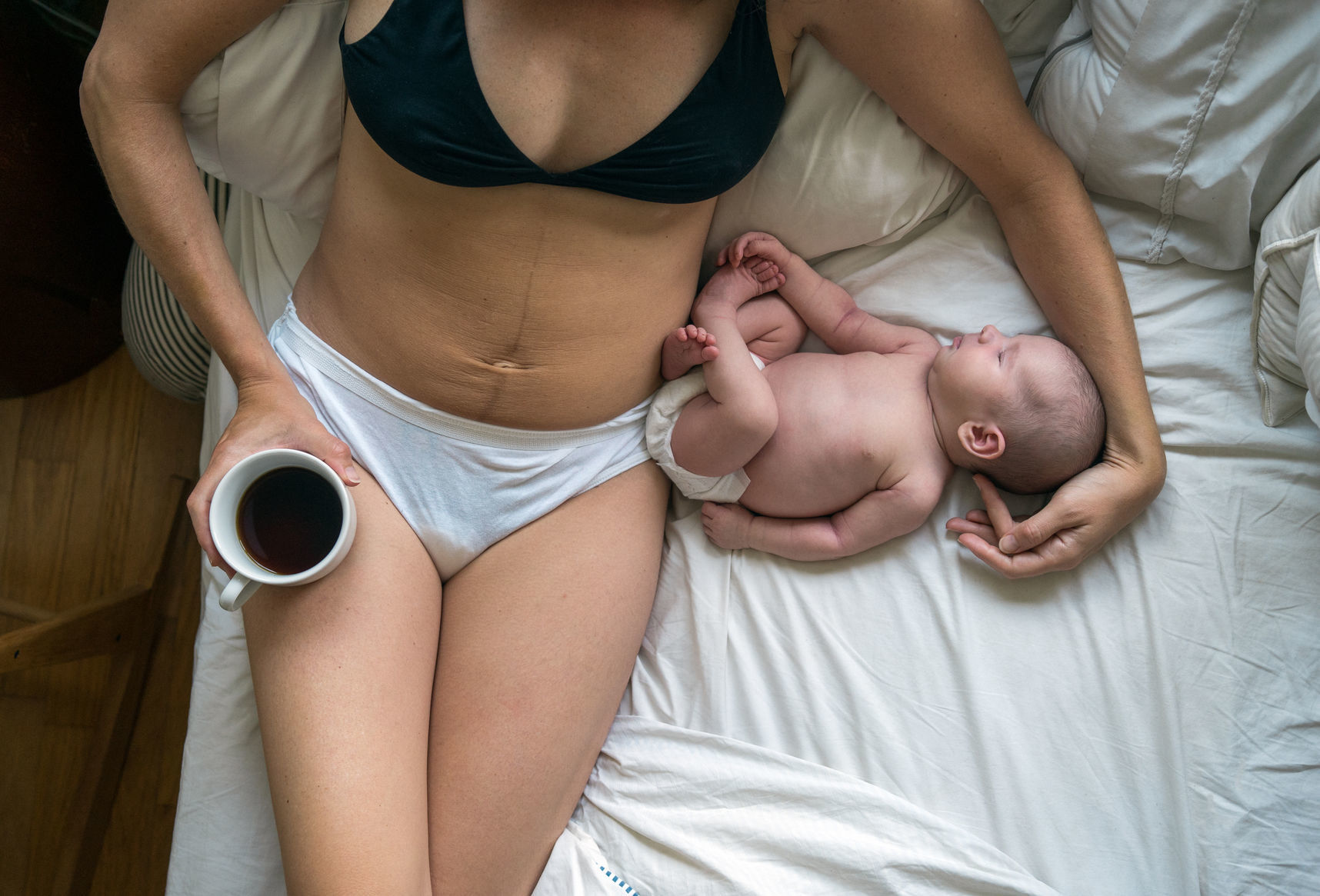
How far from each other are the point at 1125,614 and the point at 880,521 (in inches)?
12.5

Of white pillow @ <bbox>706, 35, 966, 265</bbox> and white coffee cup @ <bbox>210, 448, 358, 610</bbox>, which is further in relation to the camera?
white pillow @ <bbox>706, 35, 966, 265</bbox>

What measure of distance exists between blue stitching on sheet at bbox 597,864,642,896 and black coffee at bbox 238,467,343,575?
505mm

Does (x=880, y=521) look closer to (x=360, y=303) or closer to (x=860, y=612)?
(x=860, y=612)

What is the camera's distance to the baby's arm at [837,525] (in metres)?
1.05

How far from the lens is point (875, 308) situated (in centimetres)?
116

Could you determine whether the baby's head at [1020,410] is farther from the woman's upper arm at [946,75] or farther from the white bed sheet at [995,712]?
the woman's upper arm at [946,75]

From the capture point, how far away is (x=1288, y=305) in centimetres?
96

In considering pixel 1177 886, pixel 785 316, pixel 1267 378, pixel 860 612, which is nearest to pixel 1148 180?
Result: pixel 1267 378

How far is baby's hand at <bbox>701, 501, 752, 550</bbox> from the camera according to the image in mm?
1089

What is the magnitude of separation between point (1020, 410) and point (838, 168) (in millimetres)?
393

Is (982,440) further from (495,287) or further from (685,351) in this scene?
(495,287)

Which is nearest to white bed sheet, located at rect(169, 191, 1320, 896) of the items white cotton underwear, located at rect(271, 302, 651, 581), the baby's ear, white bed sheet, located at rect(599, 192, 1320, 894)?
white bed sheet, located at rect(599, 192, 1320, 894)

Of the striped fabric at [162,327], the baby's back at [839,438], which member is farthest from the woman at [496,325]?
the striped fabric at [162,327]

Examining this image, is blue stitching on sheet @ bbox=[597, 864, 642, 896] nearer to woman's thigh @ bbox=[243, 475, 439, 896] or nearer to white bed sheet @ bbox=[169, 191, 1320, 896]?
white bed sheet @ bbox=[169, 191, 1320, 896]
